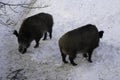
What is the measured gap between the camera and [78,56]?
43.5 ft

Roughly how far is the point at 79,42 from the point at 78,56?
1.22 m

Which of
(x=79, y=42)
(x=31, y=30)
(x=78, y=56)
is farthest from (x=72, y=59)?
(x=31, y=30)

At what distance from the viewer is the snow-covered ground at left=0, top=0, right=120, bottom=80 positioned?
12.3 metres

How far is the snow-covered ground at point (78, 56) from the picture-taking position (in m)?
12.3

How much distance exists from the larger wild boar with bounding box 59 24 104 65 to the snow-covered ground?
547mm

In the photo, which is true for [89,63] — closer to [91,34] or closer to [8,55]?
[91,34]

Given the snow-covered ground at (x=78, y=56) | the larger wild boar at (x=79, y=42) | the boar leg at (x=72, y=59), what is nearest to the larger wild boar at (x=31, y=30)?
the snow-covered ground at (x=78, y=56)

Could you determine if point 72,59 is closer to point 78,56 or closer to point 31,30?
point 78,56

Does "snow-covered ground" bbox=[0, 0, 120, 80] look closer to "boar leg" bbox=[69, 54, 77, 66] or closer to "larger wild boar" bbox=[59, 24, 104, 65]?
"boar leg" bbox=[69, 54, 77, 66]

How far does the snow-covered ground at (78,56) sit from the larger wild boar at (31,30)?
1.35 ft

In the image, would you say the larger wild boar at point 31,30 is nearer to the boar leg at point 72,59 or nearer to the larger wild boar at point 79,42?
the larger wild boar at point 79,42

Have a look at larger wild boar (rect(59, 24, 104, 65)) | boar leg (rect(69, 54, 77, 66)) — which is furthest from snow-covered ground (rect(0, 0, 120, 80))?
larger wild boar (rect(59, 24, 104, 65))

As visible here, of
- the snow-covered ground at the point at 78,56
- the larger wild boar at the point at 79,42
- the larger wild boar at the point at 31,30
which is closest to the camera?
the larger wild boar at the point at 79,42

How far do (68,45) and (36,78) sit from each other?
5.81 ft
